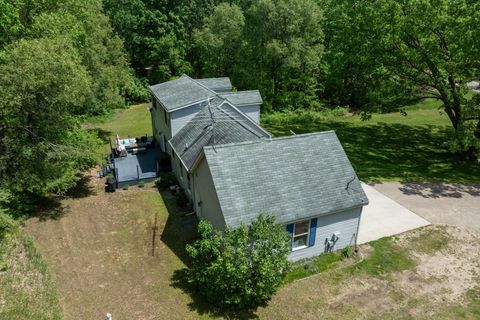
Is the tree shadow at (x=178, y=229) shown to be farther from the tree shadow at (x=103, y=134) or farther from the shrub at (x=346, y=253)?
the tree shadow at (x=103, y=134)

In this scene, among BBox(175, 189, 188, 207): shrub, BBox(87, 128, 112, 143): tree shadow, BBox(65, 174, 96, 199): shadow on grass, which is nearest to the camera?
BBox(175, 189, 188, 207): shrub

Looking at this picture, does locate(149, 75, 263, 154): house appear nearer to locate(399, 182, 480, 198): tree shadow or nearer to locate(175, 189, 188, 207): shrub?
locate(175, 189, 188, 207): shrub

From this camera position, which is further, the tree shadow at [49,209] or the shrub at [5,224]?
the tree shadow at [49,209]

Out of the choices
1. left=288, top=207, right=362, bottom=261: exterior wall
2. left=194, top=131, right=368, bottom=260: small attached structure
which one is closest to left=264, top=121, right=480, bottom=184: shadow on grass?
left=288, top=207, right=362, bottom=261: exterior wall

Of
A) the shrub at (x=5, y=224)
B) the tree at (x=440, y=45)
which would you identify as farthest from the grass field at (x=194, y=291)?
the tree at (x=440, y=45)

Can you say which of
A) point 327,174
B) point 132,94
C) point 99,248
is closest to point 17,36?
point 99,248

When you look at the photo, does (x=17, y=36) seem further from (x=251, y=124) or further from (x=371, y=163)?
(x=371, y=163)
